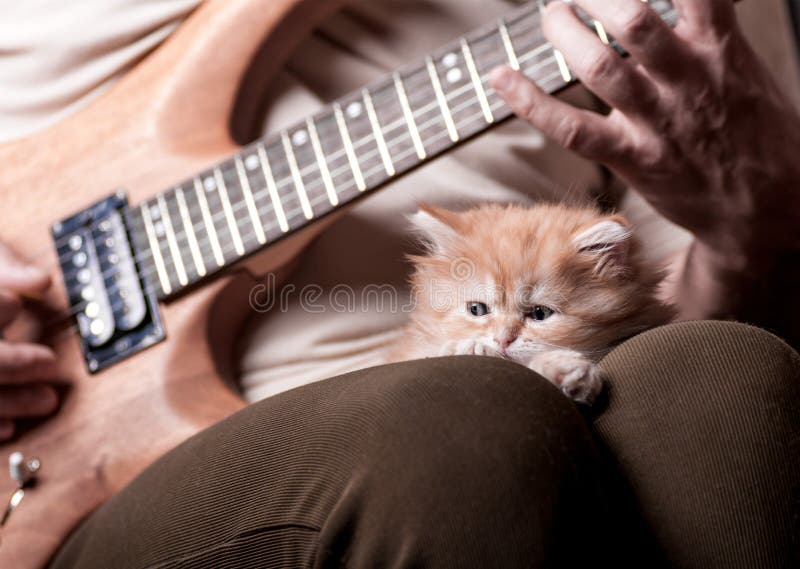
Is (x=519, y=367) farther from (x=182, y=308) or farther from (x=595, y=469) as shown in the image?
(x=182, y=308)

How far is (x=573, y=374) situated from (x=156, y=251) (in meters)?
0.56

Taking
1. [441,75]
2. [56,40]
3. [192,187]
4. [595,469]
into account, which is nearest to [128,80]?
[56,40]

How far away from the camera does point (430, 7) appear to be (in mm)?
914

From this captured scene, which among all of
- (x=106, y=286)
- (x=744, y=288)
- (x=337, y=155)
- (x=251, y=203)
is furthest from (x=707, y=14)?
(x=106, y=286)

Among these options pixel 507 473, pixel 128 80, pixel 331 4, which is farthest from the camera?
pixel 128 80

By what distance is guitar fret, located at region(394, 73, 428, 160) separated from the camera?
75 centimetres

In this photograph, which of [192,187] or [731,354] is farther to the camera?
[192,187]

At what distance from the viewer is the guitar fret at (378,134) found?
2.53 ft

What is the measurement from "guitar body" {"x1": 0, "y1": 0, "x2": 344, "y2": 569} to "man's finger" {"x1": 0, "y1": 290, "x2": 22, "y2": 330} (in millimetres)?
23

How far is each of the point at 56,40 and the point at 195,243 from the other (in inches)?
14.0

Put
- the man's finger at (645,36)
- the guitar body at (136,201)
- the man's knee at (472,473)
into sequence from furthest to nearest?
1. the guitar body at (136,201)
2. the man's finger at (645,36)
3. the man's knee at (472,473)

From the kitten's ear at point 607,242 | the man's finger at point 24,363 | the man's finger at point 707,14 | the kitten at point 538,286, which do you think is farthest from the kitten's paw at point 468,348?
the man's finger at point 24,363

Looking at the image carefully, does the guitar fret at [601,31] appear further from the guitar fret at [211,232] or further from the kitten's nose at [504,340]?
the guitar fret at [211,232]

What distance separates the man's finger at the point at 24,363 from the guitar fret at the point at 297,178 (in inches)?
14.4
